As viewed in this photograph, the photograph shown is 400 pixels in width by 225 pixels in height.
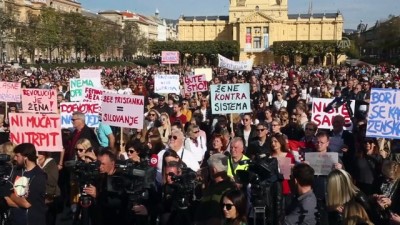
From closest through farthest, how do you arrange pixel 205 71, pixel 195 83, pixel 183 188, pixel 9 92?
pixel 183 188 < pixel 9 92 < pixel 195 83 < pixel 205 71

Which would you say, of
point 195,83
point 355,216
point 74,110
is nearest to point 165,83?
point 195,83

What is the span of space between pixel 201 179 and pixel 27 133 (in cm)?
275

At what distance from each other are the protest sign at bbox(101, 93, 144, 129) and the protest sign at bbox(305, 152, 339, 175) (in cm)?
323

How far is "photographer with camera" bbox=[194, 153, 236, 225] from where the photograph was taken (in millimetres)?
5344

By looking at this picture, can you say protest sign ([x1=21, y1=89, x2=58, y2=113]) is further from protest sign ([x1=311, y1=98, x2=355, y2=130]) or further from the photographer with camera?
the photographer with camera

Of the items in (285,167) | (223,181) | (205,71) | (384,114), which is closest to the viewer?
(223,181)

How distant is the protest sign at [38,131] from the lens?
7551 mm

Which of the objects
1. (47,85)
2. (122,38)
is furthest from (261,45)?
(47,85)

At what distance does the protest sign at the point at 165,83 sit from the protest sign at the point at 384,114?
852 cm


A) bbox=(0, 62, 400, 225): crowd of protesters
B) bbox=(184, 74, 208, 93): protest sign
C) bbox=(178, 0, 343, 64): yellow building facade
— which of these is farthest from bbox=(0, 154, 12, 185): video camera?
bbox=(178, 0, 343, 64): yellow building facade

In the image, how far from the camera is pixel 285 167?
668 cm

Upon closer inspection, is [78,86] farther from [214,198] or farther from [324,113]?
[214,198]

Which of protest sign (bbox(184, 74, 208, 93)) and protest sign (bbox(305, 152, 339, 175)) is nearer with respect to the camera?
protest sign (bbox(305, 152, 339, 175))

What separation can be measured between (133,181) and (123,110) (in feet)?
12.8
